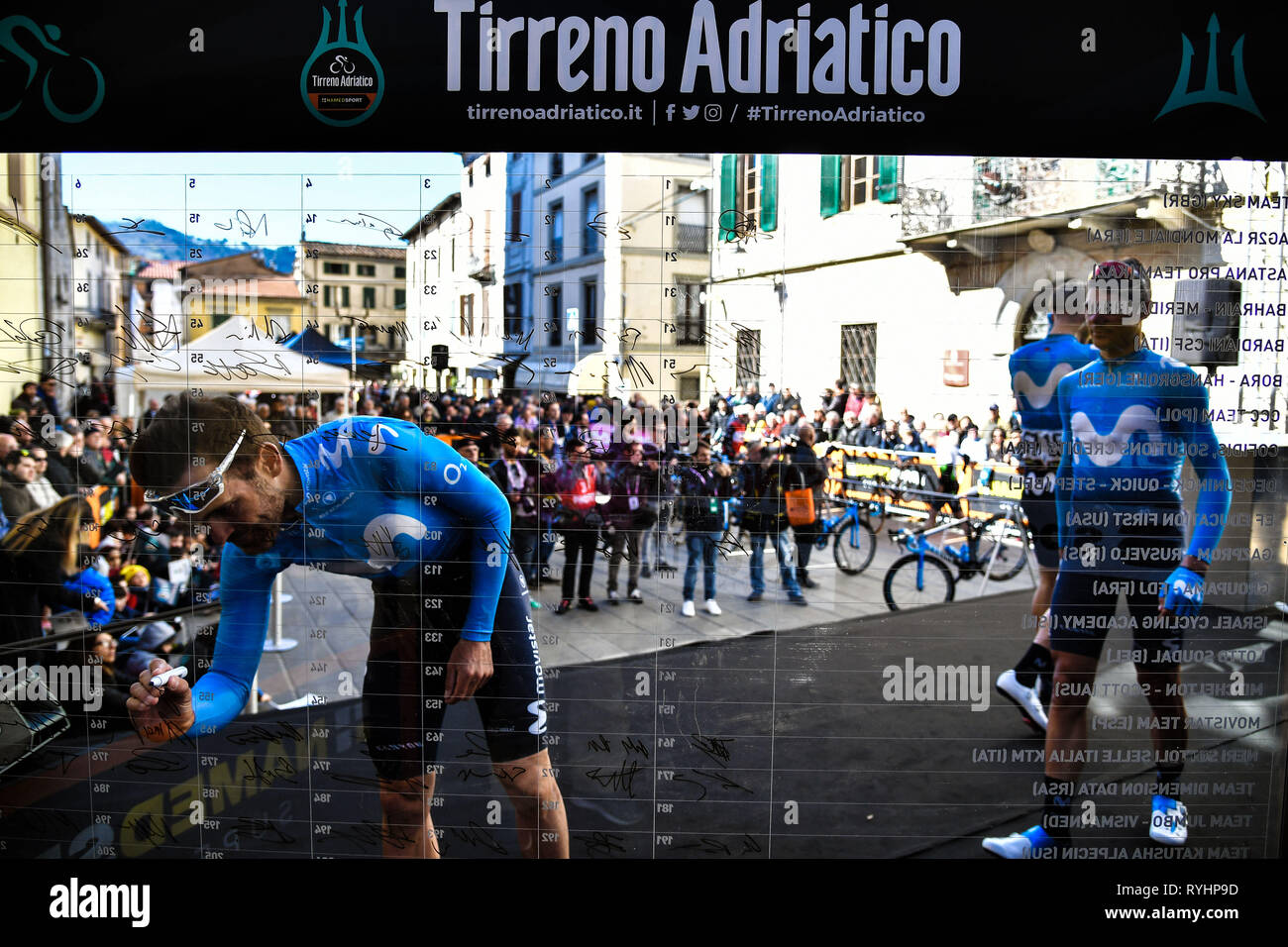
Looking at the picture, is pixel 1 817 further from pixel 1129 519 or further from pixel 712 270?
pixel 1129 519

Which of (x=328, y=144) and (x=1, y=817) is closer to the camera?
(x=328, y=144)

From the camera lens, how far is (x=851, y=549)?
229 centimetres

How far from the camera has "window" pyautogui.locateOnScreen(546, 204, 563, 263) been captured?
217 cm

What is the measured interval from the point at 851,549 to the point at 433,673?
3.90 feet

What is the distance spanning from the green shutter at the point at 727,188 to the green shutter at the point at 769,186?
7cm

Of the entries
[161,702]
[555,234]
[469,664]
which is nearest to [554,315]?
[555,234]

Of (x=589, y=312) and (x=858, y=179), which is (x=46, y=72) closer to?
(x=589, y=312)

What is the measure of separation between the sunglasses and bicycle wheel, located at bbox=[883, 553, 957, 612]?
71.5 inches

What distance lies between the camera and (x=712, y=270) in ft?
7.29

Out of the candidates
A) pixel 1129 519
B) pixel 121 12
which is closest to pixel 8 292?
pixel 121 12

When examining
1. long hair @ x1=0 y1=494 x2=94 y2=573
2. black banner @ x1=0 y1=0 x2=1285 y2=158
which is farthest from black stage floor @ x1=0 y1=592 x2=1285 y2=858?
black banner @ x1=0 y1=0 x2=1285 y2=158

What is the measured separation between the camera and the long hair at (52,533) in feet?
7.60

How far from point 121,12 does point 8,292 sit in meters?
0.80
